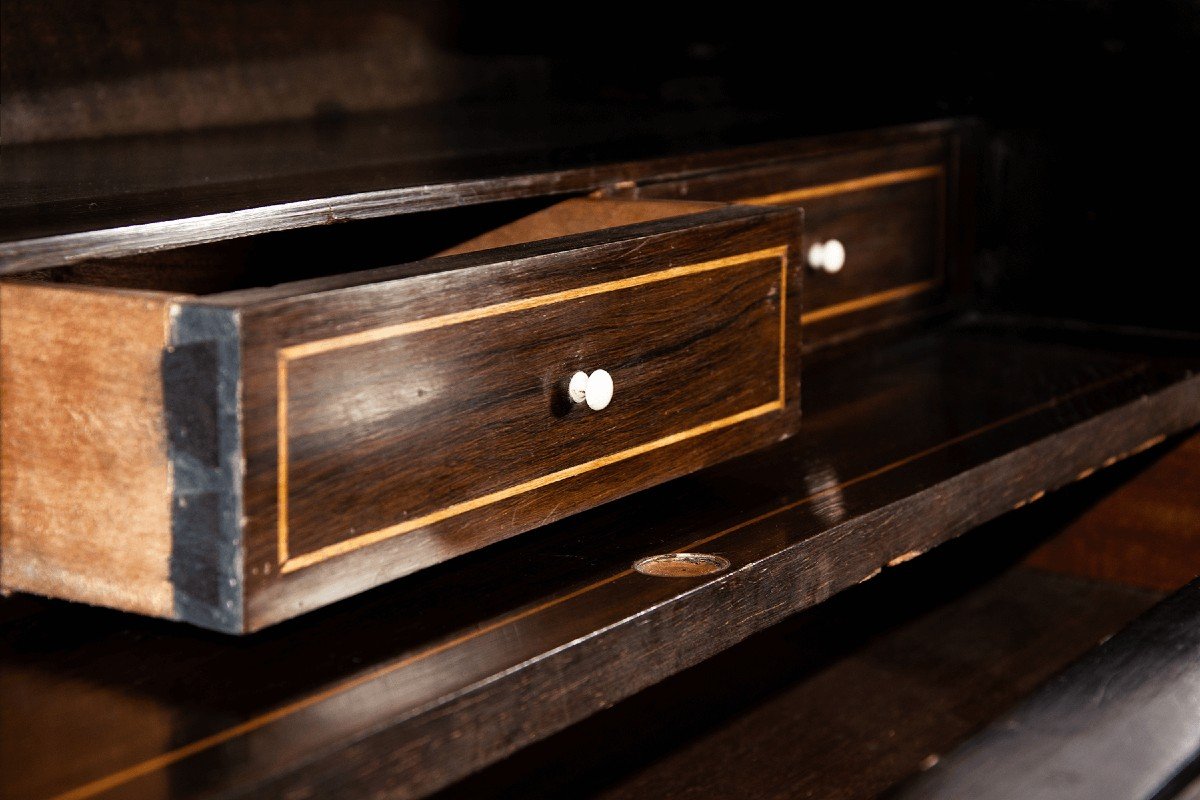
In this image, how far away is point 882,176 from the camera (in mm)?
1500

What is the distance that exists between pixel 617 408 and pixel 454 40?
889 mm

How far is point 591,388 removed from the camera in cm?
90

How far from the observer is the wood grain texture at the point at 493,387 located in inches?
28.9

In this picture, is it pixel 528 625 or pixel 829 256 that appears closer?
pixel 528 625

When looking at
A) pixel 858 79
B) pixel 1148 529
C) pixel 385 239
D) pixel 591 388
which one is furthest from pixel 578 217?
pixel 1148 529

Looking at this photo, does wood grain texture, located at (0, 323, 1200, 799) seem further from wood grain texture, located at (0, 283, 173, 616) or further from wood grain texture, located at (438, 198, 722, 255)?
wood grain texture, located at (438, 198, 722, 255)

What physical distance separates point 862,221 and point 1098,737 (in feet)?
2.61

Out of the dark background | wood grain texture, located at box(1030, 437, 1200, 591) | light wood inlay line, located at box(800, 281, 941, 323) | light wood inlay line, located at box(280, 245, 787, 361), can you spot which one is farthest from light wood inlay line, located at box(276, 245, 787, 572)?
wood grain texture, located at box(1030, 437, 1200, 591)

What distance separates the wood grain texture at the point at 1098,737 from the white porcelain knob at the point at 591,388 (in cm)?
29

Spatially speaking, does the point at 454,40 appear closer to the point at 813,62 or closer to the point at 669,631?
the point at 813,62

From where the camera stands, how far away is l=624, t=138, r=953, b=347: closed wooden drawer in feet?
4.49

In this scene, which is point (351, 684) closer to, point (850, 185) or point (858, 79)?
point (850, 185)

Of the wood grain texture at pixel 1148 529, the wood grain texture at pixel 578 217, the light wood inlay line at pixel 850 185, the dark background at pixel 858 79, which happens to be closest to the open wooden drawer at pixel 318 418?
the wood grain texture at pixel 578 217

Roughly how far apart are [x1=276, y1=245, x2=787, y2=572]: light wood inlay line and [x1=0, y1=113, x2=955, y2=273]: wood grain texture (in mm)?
151
